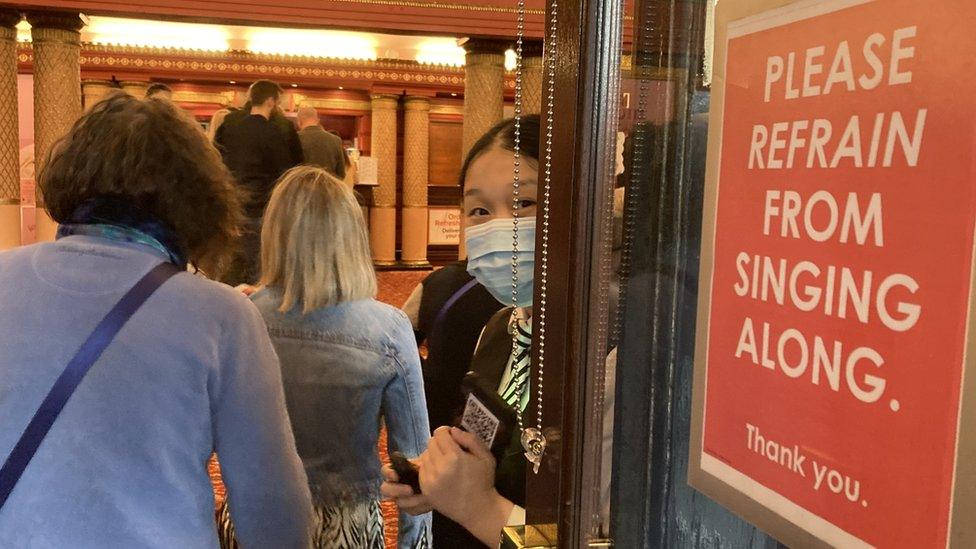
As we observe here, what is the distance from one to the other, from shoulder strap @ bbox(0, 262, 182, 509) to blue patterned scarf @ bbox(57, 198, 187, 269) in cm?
12

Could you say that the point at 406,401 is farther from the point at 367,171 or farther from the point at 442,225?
the point at 442,225

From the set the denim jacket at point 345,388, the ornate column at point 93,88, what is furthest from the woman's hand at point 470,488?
the ornate column at point 93,88

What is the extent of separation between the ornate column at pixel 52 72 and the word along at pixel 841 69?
8.68 metres

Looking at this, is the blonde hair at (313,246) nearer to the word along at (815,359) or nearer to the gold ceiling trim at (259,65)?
the word along at (815,359)

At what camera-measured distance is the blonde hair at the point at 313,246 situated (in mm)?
2252

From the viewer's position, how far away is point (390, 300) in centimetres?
941

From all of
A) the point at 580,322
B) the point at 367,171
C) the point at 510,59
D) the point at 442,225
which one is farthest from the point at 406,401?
the point at 442,225

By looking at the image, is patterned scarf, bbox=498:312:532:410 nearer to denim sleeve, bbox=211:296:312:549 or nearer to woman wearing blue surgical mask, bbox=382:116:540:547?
woman wearing blue surgical mask, bbox=382:116:540:547

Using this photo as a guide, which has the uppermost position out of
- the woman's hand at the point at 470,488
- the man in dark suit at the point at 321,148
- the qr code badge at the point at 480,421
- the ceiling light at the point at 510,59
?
the ceiling light at the point at 510,59

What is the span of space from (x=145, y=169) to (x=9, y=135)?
24.9 ft

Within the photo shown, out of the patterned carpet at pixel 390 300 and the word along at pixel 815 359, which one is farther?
the patterned carpet at pixel 390 300

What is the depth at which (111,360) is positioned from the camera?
1.37m

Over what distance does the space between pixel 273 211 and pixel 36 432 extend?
109cm

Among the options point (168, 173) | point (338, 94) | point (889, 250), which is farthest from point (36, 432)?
point (338, 94)
